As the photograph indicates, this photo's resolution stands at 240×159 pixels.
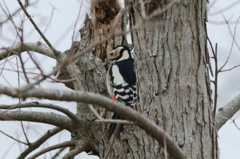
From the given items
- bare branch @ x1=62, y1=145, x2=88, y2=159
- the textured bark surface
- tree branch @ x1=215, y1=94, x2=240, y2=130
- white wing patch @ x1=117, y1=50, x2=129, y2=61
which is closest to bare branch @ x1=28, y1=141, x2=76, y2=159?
bare branch @ x1=62, y1=145, x2=88, y2=159

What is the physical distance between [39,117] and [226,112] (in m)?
1.52

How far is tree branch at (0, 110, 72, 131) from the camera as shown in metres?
3.12

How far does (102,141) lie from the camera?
348cm

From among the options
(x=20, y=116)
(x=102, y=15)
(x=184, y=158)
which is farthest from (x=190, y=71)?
(x=102, y=15)

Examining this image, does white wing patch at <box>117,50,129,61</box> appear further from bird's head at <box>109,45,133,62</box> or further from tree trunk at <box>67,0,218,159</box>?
tree trunk at <box>67,0,218,159</box>

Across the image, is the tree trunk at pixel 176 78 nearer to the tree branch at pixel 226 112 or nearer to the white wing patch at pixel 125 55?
the tree branch at pixel 226 112

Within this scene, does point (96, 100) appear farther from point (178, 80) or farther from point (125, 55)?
point (125, 55)

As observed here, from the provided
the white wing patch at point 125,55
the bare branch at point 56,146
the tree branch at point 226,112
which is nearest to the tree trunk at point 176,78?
the tree branch at point 226,112

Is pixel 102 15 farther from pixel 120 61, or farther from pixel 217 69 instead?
pixel 217 69

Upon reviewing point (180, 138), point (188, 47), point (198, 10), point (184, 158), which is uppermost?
point (198, 10)

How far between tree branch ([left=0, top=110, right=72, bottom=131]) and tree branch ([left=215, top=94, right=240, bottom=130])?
4.03 ft

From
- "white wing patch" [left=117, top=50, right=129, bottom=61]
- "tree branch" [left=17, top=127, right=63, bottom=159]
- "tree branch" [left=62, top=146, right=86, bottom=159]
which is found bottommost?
"tree branch" [left=62, top=146, right=86, bottom=159]

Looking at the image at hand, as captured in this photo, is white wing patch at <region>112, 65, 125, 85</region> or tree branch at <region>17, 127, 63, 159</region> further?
white wing patch at <region>112, 65, 125, 85</region>

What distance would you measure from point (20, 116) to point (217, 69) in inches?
59.1
